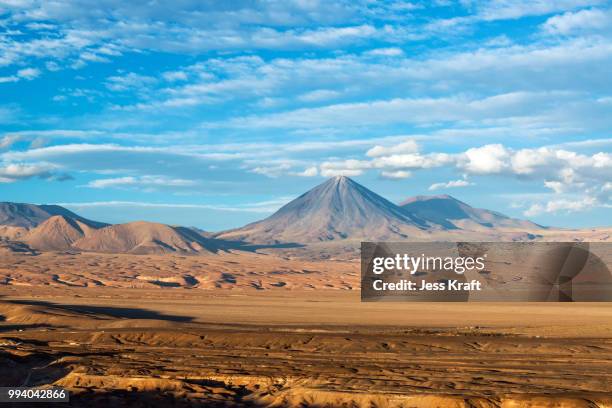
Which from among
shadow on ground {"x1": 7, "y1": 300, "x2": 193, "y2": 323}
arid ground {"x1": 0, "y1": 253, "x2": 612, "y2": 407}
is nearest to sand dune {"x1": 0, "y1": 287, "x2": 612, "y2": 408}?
arid ground {"x1": 0, "y1": 253, "x2": 612, "y2": 407}

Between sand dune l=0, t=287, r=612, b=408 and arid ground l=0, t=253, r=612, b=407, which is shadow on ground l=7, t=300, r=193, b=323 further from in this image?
sand dune l=0, t=287, r=612, b=408

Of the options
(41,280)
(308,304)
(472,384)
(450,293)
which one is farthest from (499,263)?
(472,384)

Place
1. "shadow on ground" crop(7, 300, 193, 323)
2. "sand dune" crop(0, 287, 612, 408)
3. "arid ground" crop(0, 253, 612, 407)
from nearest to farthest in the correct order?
"sand dune" crop(0, 287, 612, 408), "arid ground" crop(0, 253, 612, 407), "shadow on ground" crop(7, 300, 193, 323)

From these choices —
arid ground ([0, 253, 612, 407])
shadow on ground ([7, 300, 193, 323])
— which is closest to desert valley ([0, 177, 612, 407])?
arid ground ([0, 253, 612, 407])

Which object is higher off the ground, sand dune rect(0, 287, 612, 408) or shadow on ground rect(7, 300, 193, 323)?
sand dune rect(0, 287, 612, 408)

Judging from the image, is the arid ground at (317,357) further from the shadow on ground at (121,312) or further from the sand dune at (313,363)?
the shadow on ground at (121,312)

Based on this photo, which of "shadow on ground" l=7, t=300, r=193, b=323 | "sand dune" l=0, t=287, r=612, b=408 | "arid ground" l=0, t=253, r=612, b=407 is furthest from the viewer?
"shadow on ground" l=7, t=300, r=193, b=323

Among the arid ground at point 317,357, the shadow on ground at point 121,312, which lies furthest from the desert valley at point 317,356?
the shadow on ground at point 121,312

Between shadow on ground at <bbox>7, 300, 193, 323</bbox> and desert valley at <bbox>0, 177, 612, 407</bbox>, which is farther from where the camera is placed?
shadow on ground at <bbox>7, 300, 193, 323</bbox>

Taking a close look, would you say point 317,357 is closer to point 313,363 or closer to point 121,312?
point 313,363

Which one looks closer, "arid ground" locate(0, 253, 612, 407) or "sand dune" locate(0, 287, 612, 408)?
"sand dune" locate(0, 287, 612, 408)
